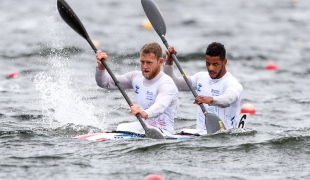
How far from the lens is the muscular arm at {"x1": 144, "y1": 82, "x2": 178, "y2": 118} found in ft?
31.4

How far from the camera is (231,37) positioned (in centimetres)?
2152

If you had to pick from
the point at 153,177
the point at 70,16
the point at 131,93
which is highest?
the point at 70,16

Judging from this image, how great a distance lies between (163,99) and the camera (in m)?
9.73

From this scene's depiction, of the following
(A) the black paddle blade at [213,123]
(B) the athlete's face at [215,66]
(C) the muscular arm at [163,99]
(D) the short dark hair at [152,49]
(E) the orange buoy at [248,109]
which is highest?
(D) the short dark hair at [152,49]

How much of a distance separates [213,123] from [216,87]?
636mm

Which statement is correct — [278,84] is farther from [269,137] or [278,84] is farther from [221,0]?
[221,0]

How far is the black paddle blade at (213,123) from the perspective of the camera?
→ 9.91 meters

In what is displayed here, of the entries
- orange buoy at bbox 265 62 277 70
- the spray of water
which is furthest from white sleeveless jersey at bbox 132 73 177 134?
orange buoy at bbox 265 62 277 70

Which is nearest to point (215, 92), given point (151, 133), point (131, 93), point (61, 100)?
point (151, 133)

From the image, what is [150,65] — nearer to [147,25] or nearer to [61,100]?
[61,100]

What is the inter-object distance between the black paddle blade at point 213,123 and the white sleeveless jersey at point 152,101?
1.65 ft

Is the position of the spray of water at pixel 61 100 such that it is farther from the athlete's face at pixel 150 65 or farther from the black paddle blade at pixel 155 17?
the athlete's face at pixel 150 65

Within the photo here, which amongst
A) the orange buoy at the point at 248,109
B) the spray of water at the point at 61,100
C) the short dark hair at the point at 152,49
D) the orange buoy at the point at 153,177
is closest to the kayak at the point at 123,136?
the short dark hair at the point at 152,49

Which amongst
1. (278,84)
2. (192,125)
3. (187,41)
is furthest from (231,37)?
(192,125)
